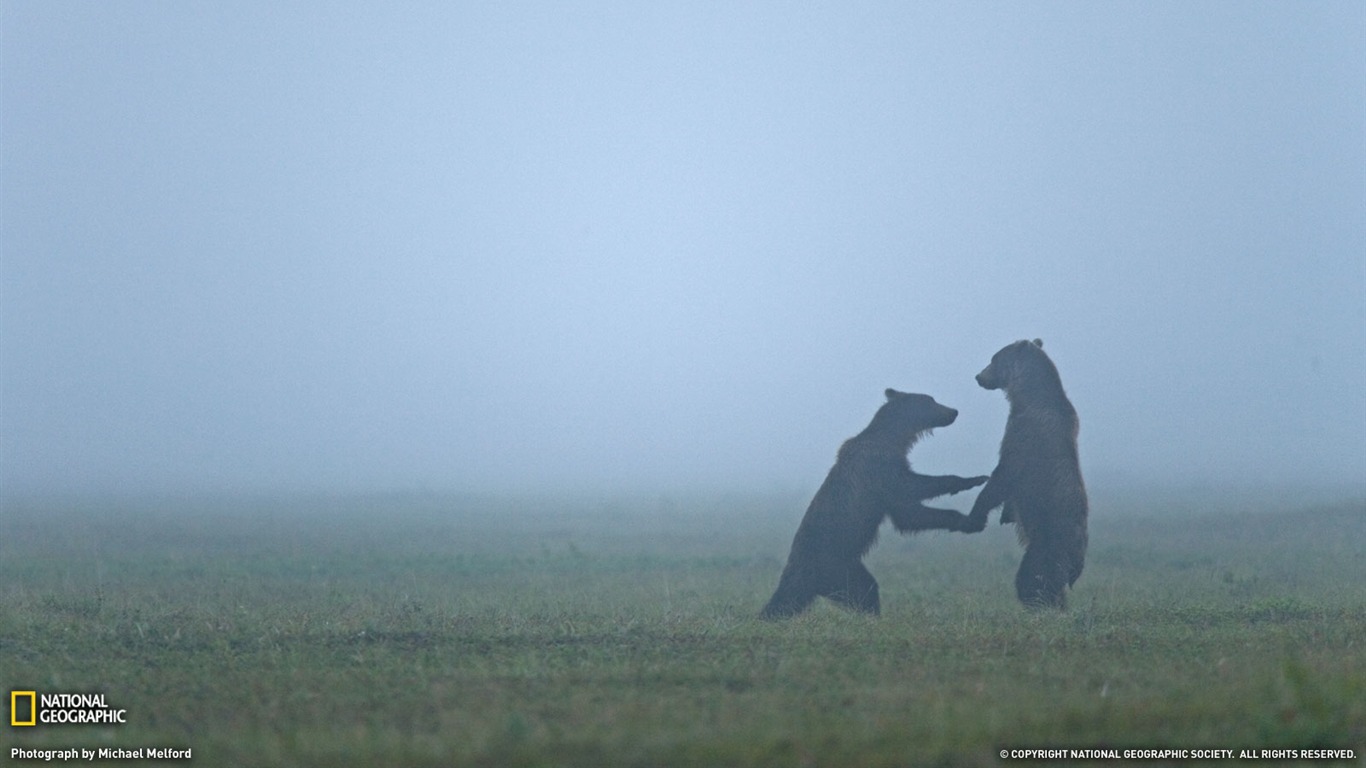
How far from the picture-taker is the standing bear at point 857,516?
12703 mm

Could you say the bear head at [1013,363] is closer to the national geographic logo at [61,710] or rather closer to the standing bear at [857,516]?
the standing bear at [857,516]

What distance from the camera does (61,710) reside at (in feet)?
25.2

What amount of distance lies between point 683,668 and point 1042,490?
574cm

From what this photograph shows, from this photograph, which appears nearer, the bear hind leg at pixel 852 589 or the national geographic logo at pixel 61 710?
the national geographic logo at pixel 61 710

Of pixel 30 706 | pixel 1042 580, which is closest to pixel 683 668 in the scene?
pixel 30 706

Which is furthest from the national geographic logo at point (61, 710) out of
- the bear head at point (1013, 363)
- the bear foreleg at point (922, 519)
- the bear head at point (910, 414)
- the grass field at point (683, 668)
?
the bear head at point (1013, 363)

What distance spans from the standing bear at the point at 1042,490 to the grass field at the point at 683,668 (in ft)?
2.31

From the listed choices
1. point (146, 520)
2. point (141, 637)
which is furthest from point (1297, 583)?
point (146, 520)

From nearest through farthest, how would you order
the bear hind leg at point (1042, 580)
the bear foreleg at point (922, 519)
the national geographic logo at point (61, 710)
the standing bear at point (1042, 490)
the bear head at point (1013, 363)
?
the national geographic logo at point (61, 710) → the bear hind leg at point (1042, 580) → the standing bear at point (1042, 490) → the bear foreleg at point (922, 519) → the bear head at point (1013, 363)

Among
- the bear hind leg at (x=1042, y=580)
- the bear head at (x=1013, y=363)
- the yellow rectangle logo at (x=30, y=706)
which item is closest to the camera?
the yellow rectangle logo at (x=30, y=706)

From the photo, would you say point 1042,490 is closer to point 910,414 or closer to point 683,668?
point 910,414

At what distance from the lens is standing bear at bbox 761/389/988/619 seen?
12.7m

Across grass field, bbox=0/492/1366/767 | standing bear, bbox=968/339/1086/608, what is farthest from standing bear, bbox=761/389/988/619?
grass field, bbox=0/492/1366/767

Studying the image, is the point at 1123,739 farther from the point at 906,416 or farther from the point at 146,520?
the point at 146,520
